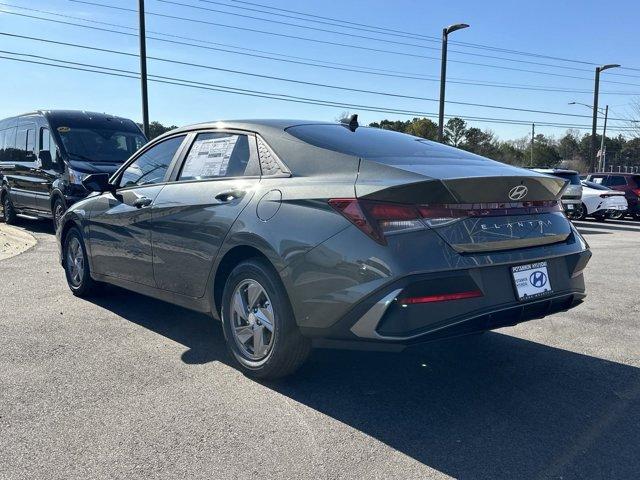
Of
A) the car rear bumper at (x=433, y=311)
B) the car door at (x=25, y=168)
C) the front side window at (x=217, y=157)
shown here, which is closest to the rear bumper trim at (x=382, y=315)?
the car rear bumper at (x=433, y=311)

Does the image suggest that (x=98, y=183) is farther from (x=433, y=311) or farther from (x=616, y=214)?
(x=616, y=214)

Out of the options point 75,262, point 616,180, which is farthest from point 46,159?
point 616,180

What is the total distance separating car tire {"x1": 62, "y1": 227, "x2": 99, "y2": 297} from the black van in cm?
426

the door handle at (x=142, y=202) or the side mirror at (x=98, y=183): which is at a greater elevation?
the side mirror at (x=98, y=183)

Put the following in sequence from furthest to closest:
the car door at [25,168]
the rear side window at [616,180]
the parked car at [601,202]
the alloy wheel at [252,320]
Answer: the rear side window at [616,180] → the parked car at [601,202] → the car door at [25,168] → the alloy wheel at [252,320]

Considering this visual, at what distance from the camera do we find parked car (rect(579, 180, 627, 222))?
19.8 metres

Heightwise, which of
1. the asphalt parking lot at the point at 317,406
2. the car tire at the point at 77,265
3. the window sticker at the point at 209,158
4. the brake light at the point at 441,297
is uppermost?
the window sticker at the point at 209,158

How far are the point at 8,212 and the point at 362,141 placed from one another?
39.8 feet

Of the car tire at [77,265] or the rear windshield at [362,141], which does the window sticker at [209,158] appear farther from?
the car tire at [77,265]

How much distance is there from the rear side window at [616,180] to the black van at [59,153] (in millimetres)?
16921

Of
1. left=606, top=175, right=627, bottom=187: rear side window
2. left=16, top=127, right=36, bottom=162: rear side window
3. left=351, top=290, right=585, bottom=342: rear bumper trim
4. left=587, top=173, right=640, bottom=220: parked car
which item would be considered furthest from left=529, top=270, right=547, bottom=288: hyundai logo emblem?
left=606, top=175, right=627, bottom=187: rear side window

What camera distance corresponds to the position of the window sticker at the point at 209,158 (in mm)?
4258

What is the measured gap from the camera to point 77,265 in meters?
6.00

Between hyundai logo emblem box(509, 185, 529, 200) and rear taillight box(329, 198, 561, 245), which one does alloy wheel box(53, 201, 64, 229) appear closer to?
rear taillight box(329, 198, 561, 245)
